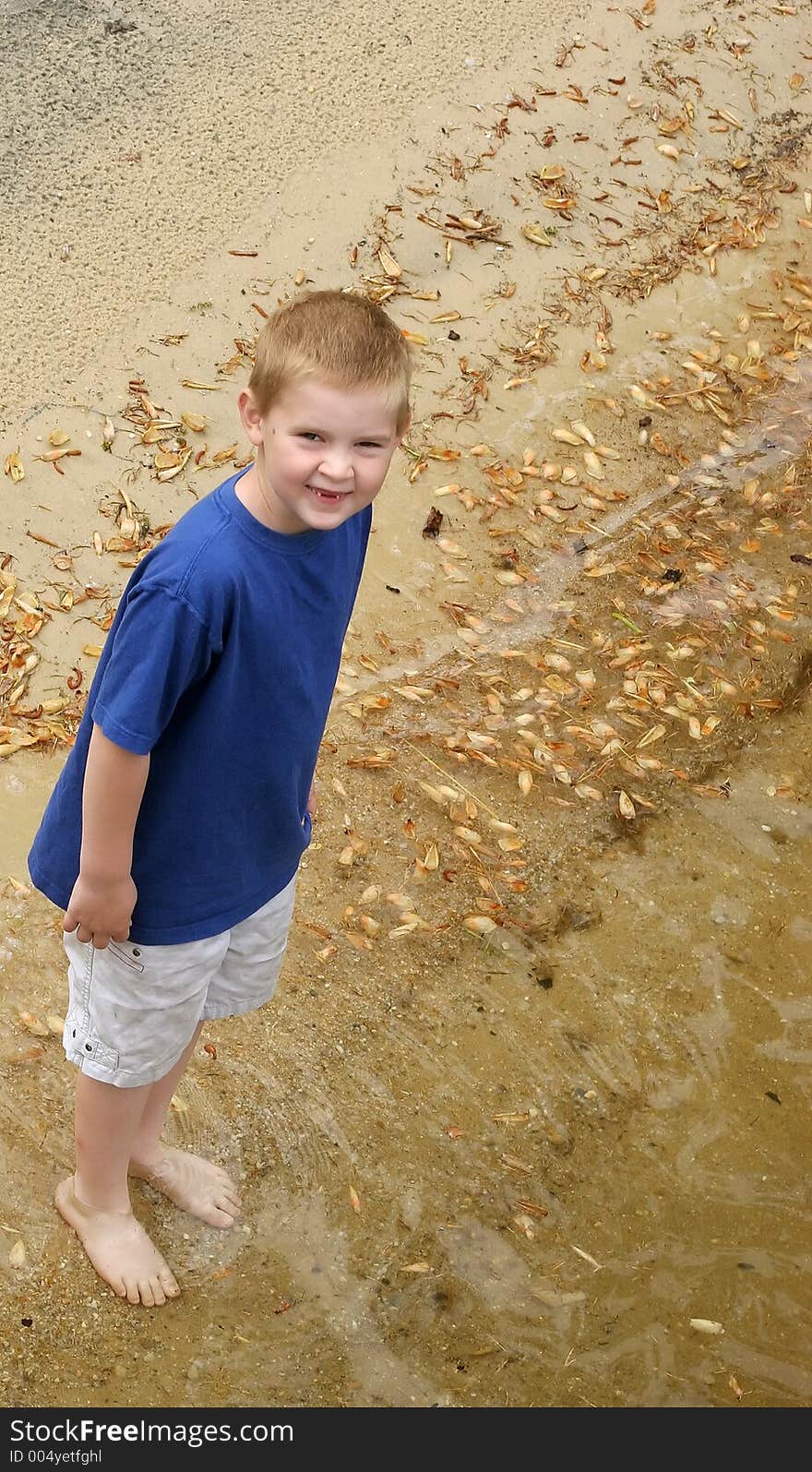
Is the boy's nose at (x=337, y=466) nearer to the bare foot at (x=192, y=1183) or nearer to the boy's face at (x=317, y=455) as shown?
the boy's face at (x=317, y=455)

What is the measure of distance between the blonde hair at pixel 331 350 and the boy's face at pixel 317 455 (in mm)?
15

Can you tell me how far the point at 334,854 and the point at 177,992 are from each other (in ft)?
4.77

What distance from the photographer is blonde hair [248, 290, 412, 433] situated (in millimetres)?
1737

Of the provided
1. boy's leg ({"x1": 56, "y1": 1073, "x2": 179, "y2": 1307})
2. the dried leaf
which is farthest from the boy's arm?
the dried leaf

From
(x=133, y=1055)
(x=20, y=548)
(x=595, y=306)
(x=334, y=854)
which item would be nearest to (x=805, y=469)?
(x=595, y=306)

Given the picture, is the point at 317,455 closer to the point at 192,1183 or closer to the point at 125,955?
the point at 125,955

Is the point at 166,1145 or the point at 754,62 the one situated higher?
the point at 754,62

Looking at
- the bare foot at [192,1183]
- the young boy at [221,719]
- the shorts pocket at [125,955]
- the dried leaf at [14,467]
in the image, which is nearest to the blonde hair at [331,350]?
the young boy at [221,719]

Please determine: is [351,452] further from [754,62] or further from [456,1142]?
[754,62]

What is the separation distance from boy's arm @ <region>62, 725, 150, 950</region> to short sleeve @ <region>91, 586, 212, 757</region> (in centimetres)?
3

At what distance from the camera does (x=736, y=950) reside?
361 cm

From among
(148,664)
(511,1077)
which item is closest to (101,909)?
(148,664)

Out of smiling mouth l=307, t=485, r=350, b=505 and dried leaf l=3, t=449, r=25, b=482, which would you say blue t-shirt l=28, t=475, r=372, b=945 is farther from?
dried leaf l=3, t=449, r=25, b=482

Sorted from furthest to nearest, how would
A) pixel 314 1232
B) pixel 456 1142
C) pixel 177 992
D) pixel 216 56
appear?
1. pixel 216 56
2. pixel 456 1142
3. pixel 314 1232
4. pixel 177 992
